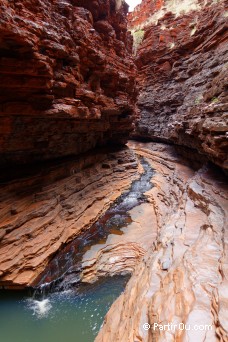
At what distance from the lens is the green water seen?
5.64 m

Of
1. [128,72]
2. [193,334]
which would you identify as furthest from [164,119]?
[193,334]

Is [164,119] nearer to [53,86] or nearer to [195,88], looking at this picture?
[195,88]

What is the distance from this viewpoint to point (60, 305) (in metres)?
6.28

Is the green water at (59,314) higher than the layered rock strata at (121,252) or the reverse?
the reverse

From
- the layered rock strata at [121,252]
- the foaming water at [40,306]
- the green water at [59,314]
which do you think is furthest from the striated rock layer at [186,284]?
the foaming water at [40,306]

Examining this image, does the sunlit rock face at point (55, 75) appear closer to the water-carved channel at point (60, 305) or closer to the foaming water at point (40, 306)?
the water-carved channel at point (60, 305)

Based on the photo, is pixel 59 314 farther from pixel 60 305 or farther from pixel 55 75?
pixel 55 75

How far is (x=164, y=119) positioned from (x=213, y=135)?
13.6 metres

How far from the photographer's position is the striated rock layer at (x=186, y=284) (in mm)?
3355

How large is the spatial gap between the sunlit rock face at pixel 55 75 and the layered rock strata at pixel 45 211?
1.14m

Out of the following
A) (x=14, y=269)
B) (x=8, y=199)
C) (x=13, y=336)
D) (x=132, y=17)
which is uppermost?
(x=132, y=17)

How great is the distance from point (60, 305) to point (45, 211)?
3.48 metres

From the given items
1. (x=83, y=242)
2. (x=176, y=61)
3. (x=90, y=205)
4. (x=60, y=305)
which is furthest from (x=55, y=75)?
(x=176, y=61)

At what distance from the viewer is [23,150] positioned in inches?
352
